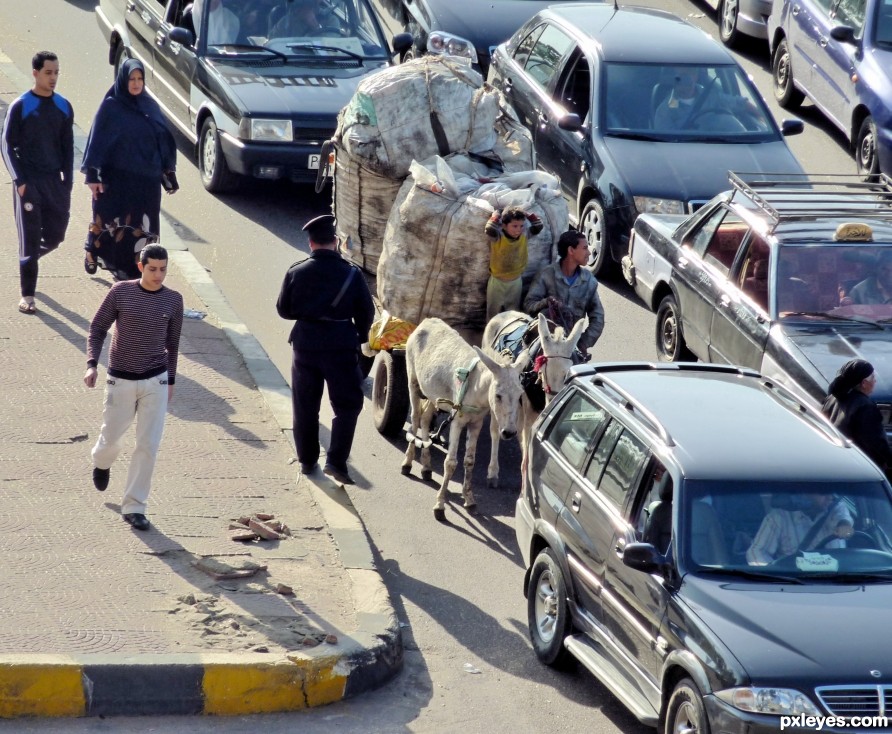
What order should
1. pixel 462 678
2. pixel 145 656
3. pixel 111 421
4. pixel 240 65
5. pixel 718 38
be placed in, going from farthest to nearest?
pixel 718 38 → pixel 240 65 → pixel 111 421 → pixel 462 678 → pixel 145 656

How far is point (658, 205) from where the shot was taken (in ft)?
44.9

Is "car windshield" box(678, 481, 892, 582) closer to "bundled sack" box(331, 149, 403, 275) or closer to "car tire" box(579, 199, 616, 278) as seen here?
"bundled sack" box(331, 149, 403, 275)

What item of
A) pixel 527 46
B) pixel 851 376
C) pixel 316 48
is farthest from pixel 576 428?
pixel 316 48

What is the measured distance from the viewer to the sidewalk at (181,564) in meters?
7.50

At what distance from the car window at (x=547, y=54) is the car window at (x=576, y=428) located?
7361 mm

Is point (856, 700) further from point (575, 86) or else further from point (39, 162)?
point (575, 86)

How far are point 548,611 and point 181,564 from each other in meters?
2.11

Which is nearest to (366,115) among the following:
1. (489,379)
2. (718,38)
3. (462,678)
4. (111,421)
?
(489,379)

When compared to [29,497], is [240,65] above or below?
above

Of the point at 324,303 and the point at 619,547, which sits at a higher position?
the point at 324,303

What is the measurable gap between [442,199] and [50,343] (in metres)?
3.34

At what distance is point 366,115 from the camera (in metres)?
12.0

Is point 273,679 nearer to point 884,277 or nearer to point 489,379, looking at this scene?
point 489,379

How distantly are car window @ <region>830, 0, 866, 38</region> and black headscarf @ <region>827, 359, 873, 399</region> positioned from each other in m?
8.29
